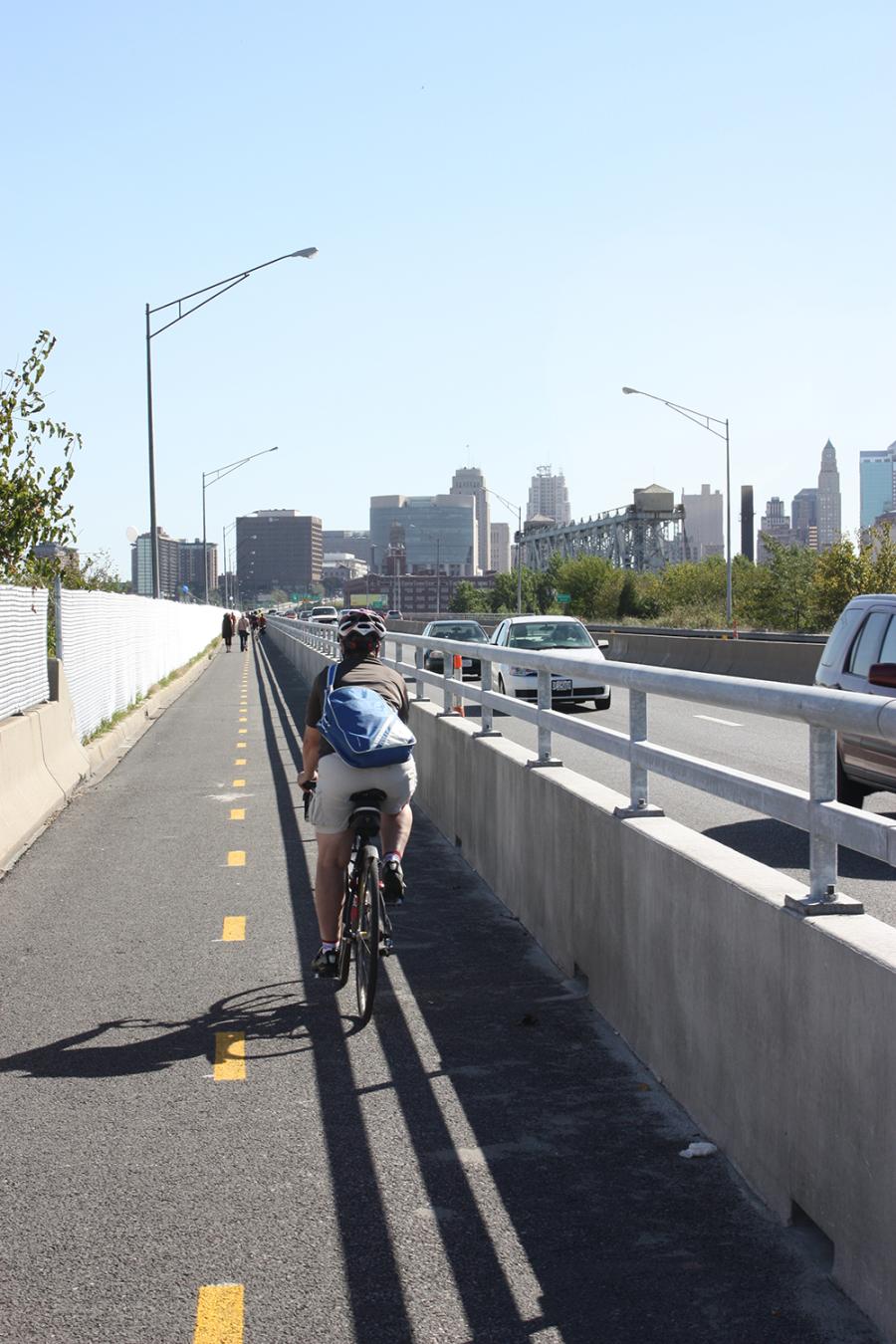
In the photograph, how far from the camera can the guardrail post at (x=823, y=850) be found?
439 cm

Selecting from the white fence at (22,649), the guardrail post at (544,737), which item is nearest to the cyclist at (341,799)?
the guardrail post at (544,737)

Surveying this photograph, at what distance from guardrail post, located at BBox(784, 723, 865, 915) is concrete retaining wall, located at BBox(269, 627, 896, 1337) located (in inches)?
2.6

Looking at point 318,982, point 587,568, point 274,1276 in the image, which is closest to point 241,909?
point 318,982

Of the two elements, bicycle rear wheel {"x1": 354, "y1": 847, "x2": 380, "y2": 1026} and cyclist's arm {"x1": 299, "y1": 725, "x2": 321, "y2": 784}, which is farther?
cyclist's arm {"x1": 299, "y1": 725, "x2": 321, "y2": 784}

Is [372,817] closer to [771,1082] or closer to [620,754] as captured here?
[620,754]

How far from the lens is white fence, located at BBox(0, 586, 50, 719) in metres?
14.4

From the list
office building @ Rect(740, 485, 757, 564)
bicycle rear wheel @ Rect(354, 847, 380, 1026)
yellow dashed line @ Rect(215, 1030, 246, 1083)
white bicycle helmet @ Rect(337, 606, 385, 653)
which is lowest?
yellow dashed line @ Rect(215, 1030, 246, 1083)

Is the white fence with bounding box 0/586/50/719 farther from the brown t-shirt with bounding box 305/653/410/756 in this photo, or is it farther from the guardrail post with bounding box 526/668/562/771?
the brown t-shirt with bounding box 305/653/410/756

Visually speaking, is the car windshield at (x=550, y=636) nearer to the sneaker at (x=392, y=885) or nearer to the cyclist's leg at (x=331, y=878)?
the cyclist's leg at (x=331, y=878)

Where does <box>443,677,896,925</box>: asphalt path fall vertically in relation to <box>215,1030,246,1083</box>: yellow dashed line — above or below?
above

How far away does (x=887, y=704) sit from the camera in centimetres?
390

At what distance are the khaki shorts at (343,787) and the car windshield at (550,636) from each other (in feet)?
60.9

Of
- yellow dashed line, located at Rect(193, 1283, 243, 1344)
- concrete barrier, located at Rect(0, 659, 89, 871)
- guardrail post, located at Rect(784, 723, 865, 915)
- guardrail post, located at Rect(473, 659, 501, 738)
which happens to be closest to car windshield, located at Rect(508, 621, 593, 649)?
concrete barrier, located at Rect(0, 659, 89, 871)

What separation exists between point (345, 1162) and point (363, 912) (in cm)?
189
